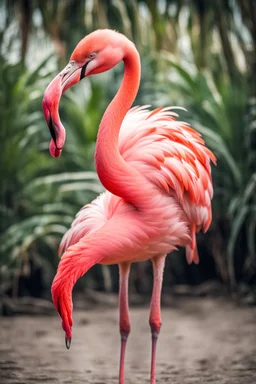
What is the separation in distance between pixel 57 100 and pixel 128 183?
0.57m

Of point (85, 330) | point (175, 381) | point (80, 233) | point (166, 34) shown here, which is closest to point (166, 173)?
point (80, 233)

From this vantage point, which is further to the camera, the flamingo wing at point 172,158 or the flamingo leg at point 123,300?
the flamingo leg at point 123,300

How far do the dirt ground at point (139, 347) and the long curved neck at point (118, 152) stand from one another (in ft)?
3.93

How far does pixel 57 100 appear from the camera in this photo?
3.30 metres

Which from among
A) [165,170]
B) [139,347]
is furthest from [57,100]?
[139,347]

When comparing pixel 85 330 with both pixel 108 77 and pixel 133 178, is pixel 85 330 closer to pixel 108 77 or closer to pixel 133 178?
pixel 133 178

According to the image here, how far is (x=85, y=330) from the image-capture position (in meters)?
5.85

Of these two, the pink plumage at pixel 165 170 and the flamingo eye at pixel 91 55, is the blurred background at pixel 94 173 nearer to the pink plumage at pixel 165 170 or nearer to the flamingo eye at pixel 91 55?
the pink plumage at pixel 165 170

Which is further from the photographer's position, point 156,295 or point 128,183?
point 156,295

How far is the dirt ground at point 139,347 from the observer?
4.39 metres

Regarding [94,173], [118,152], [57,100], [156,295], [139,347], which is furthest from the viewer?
[94,173]

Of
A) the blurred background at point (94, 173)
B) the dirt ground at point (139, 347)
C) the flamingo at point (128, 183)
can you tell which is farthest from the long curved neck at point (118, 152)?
the blurred background at point (94, 173)

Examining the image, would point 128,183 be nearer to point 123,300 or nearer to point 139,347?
point 123,300

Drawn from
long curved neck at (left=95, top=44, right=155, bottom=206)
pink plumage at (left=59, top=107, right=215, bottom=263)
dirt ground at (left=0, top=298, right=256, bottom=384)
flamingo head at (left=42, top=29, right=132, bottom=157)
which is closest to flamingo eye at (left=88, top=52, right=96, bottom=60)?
flamingo head at (left=42, top=29, right=132, bottom=157)
